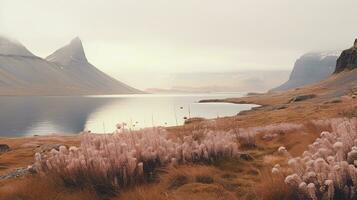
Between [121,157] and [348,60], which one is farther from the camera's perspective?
[348,60]

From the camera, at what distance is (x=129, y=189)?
267 inches

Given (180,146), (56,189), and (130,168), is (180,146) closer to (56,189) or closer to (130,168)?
(130,168)

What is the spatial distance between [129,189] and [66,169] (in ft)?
4.61

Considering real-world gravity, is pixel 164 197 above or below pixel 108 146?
below

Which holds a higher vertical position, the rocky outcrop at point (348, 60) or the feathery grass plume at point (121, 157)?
the rocky outcrop at point (348, 60)

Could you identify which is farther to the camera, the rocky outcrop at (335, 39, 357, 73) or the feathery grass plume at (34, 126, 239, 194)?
the rocky outcrop at (335, 39, 357, 73)

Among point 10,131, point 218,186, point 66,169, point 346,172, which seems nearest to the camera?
point 346,172

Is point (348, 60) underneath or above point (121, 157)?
above

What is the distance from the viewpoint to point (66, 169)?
7438 millimetres

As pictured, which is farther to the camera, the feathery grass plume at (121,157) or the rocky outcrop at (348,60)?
the rocky outcrop at (348,60)

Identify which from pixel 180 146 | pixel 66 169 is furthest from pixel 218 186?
pixel 66 169

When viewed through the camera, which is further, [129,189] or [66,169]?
[66,169]

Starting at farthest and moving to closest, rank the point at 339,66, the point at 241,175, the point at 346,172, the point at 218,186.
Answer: the point at 339,66 < the point at 241,175 < the point at 218,186 < the point at 346,172

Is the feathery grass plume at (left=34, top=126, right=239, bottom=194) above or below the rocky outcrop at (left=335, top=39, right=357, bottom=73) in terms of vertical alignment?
below
